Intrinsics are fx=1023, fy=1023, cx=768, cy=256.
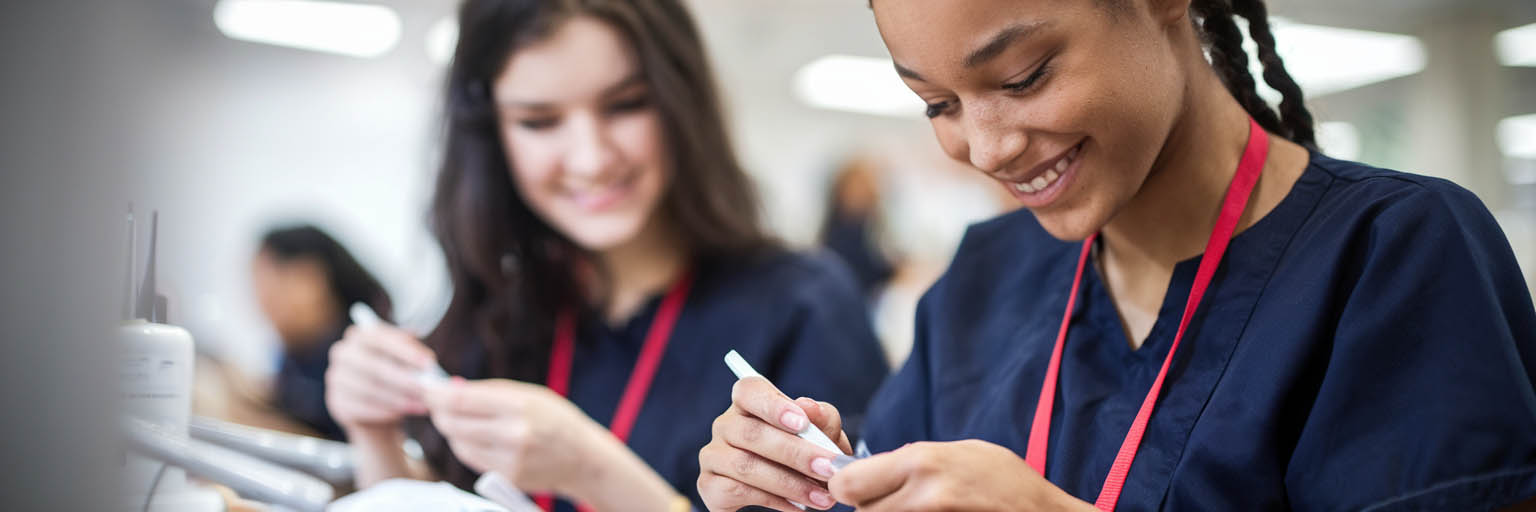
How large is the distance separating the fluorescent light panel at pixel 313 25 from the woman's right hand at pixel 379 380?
18.0 inches

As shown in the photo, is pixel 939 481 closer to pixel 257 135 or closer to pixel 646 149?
pixel 646 149

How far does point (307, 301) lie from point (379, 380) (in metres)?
0.55

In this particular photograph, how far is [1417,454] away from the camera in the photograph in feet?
1.63

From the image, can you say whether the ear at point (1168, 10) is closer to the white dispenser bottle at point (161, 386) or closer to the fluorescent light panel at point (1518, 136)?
the fluorescent light panel at point (1518, 136)

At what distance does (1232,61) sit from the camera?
66cm

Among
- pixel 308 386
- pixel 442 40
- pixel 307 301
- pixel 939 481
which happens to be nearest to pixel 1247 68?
pixel 939 481

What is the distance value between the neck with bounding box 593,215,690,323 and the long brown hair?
0.07ft

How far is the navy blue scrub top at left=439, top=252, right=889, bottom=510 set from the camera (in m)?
0.97

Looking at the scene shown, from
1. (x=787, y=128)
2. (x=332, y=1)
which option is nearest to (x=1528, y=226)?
(x=332, y=1)

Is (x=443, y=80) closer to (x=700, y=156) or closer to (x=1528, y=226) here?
(x=700, y=156)

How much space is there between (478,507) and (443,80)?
47 centimetres

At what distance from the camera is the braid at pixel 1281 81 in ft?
2.20

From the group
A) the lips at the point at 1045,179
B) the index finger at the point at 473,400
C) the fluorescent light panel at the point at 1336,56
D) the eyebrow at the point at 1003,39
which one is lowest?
the index finger at the point at 473,400

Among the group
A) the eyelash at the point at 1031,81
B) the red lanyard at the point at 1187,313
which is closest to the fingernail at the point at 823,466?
the red lanyard at the point at 1187,313
